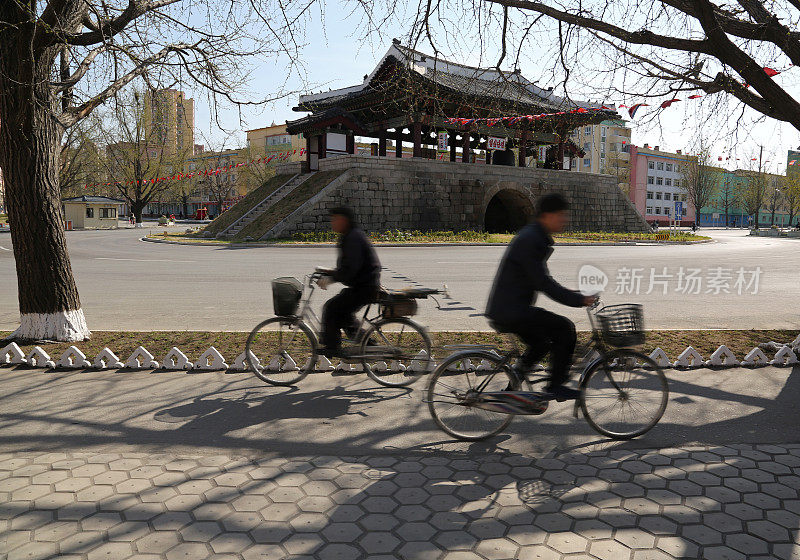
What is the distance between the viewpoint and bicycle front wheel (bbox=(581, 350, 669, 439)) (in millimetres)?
3918

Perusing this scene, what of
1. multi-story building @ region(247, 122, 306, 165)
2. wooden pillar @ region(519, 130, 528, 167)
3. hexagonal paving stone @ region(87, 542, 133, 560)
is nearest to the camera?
hexagonal paving stone @ region(87, 542, 133, 560)

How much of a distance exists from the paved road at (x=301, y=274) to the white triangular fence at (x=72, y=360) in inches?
74.1

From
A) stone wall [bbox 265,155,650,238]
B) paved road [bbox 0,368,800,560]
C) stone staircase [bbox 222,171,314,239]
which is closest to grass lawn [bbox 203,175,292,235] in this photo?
stone staircase [bbox 222,171,314,239]

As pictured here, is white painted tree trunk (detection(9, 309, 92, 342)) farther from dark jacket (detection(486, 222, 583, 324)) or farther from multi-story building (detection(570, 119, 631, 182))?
multi-story building (detection(570, 119, 631, 182))

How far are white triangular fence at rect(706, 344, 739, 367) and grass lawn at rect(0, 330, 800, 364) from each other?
0.87ft

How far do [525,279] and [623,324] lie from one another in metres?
0.86

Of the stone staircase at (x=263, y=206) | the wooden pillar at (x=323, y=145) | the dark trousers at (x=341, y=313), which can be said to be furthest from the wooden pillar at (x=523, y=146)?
the dark trousers at (x=341, y=313)

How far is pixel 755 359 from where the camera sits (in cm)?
570

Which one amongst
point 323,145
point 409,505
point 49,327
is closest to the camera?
point 409,505

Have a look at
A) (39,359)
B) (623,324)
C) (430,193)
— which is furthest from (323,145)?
(623,324)

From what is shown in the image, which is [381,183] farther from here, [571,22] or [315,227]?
[571,22]

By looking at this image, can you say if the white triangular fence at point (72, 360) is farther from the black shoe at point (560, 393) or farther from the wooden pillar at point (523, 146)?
the wooden pillar at point (523, 146)

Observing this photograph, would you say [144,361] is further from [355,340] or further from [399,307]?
[399,307]

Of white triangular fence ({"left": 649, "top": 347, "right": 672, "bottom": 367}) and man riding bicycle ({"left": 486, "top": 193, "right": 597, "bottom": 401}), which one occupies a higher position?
man riding bicycle ({"left": 486, "top": 193, "right": 597, "bottom": 401})
